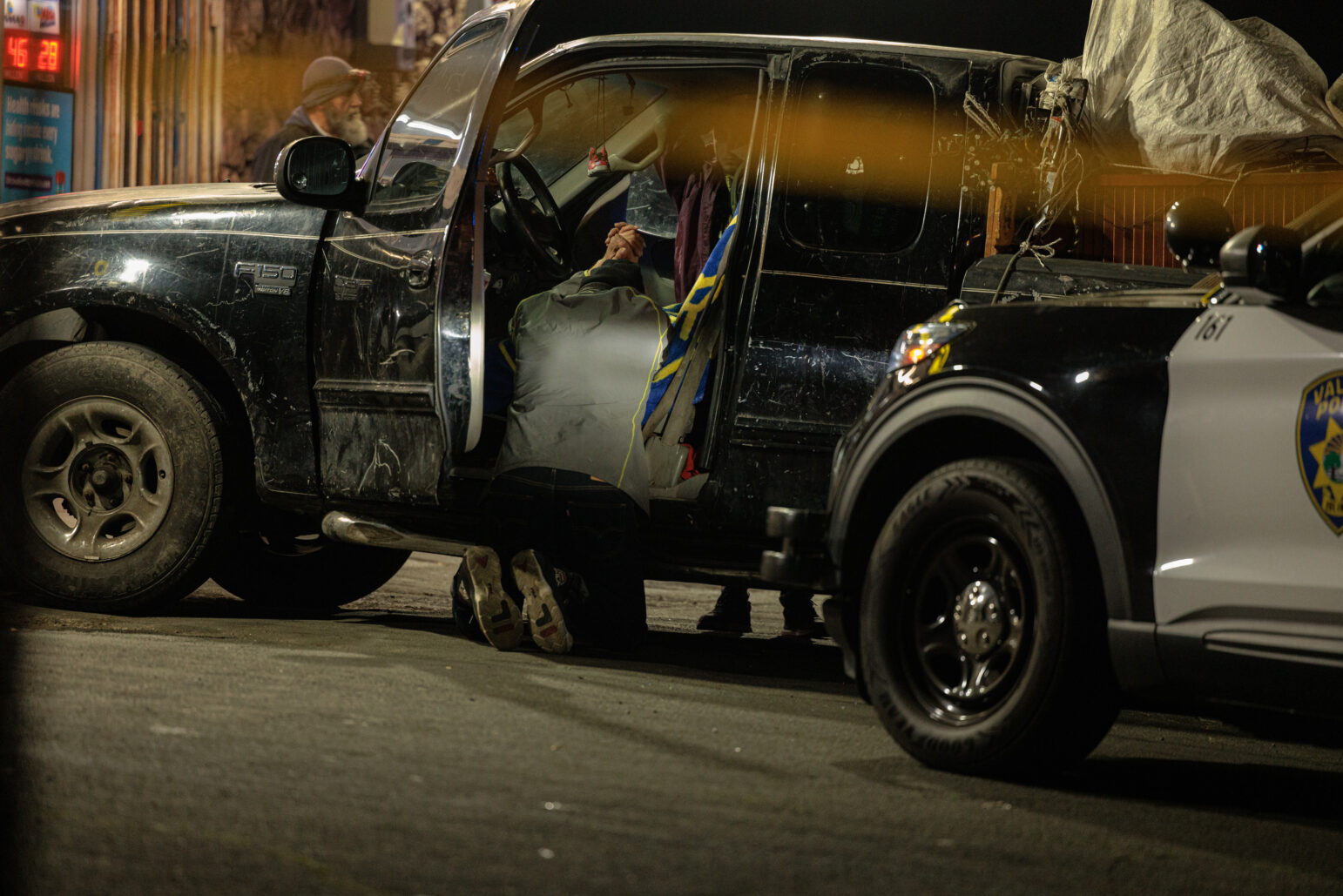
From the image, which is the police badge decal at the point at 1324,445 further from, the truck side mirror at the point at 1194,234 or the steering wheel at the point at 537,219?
the steering wheel at the point at 537,219

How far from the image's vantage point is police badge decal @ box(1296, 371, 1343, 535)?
147 inches

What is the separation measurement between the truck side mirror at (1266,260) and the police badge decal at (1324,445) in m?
0.27

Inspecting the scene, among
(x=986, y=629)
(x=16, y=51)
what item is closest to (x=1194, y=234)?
(x=986, y=629)

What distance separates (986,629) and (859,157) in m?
2.17

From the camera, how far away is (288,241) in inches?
250

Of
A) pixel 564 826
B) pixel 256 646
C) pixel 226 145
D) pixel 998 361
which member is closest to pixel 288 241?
pixel 256 646

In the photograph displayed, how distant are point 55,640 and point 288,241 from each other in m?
1.71

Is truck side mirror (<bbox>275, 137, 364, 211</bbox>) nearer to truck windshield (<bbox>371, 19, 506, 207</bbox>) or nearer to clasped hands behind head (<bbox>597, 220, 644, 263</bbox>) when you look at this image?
truck windshield (<bbox>371, 19, 506, 207</bbox>)

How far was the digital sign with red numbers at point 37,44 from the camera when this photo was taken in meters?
14.8

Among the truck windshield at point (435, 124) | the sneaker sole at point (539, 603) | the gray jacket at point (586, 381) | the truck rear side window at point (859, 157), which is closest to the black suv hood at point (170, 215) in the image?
the truck windshield at point (435, 124)

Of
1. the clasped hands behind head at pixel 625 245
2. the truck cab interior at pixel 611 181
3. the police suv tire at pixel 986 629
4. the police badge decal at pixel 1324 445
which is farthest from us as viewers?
the clasped hands behind head at pixel 625 245

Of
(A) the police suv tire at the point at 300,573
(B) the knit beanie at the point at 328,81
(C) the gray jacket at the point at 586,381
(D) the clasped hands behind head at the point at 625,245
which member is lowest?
(A) the police suv tire at the point at 300,573

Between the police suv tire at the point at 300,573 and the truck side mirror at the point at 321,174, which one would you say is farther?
the police suv tire at the point at 300,573

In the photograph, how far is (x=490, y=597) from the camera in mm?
5902
